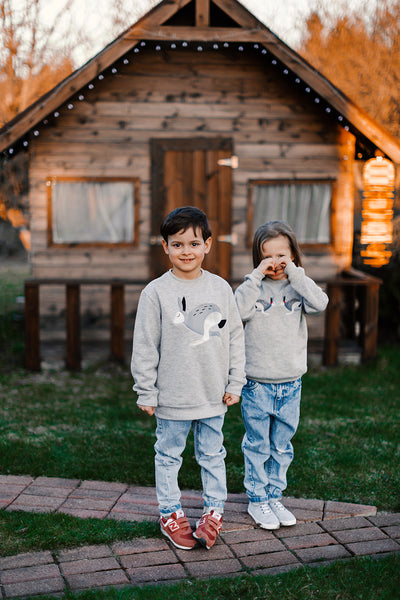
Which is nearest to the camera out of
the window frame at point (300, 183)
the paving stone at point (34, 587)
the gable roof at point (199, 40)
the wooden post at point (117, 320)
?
the paving stone at point (34, 587)

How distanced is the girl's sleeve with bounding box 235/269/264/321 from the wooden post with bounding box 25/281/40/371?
15.4 feet

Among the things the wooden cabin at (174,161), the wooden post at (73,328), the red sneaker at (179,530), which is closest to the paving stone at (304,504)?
the red sneaker at (179,530)

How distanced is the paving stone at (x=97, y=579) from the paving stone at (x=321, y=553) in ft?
3.02

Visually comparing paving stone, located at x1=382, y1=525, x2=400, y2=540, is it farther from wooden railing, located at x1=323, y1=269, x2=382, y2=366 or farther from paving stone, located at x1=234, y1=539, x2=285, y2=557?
wooden railing, located at x1=323, y1=269, x2=382, y2=366

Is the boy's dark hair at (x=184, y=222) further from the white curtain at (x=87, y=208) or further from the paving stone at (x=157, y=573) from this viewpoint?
the white curtain at (x=87, y=208)

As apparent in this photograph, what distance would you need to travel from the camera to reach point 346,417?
6121mm

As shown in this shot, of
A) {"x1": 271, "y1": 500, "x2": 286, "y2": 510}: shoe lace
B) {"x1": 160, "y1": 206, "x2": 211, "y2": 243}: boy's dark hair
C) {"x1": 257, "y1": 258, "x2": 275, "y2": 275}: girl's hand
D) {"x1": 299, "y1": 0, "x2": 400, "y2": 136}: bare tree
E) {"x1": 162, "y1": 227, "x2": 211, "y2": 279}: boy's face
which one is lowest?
{"x1": 271, "y1": 500, "x2": 286, "y2": 510}: shoe lace

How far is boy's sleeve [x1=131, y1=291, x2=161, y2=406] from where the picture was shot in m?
3.34

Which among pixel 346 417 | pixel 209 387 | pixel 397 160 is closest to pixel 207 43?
pixel 397 160

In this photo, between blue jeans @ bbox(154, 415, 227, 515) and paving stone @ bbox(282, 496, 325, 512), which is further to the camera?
→ paving stone @ bbox(282, 496, 325, 512)

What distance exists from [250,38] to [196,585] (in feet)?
21.3

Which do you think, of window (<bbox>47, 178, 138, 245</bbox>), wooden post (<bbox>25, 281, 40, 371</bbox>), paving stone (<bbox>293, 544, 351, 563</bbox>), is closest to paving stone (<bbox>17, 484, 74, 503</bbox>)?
paving stone (<bbox>293, 544, 351, 563</bbox>)

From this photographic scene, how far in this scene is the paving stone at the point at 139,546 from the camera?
3.47 meters

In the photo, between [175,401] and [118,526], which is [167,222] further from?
[118,526]
